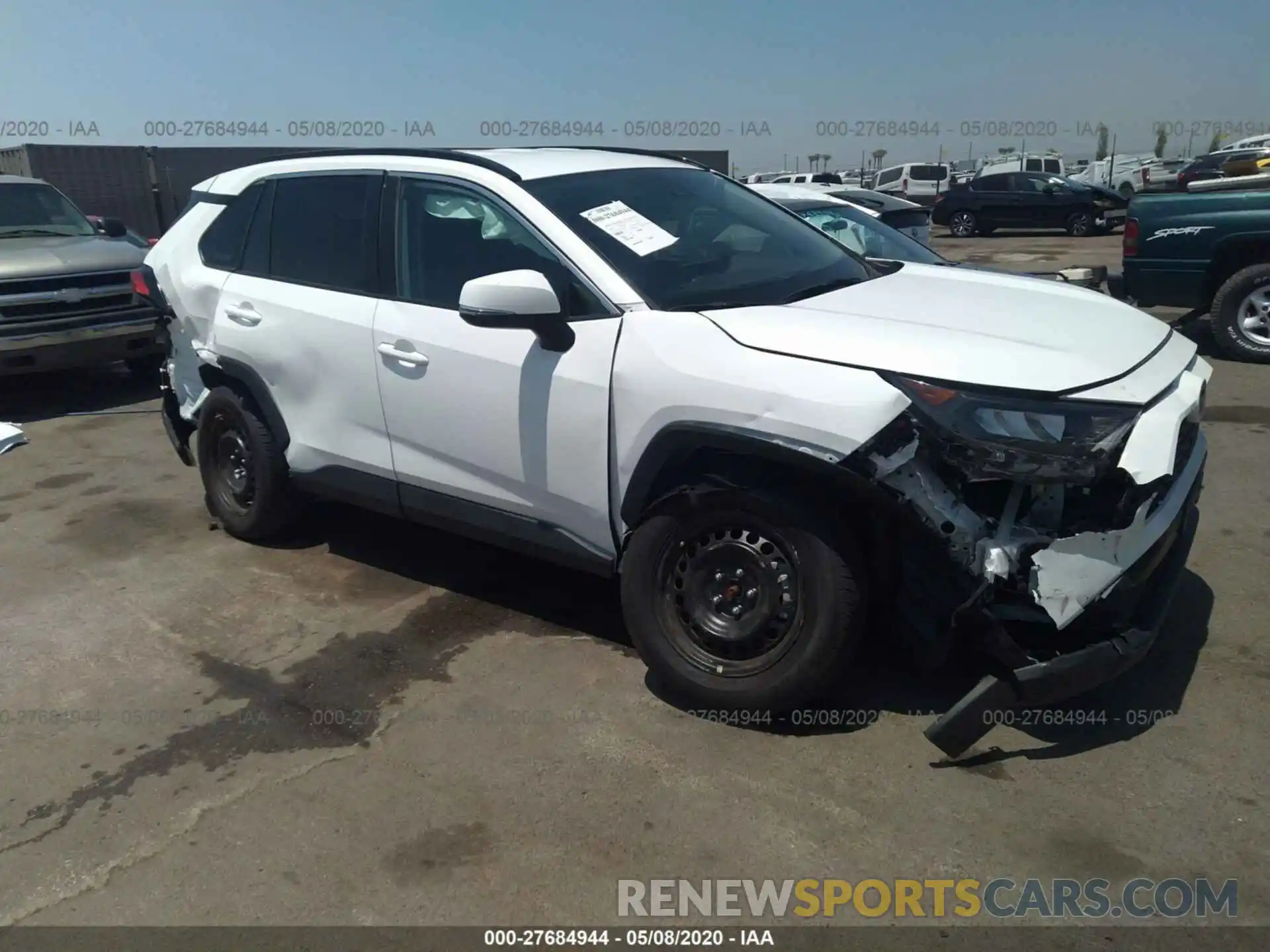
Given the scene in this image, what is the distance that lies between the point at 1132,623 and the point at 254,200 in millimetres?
4266

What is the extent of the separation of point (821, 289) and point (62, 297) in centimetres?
699

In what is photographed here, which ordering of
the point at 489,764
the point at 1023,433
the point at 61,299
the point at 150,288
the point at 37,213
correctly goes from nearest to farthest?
the point at 1023,433 < the point at 489,764 < the point at 150,288 < the point at 61,299 < the point at 37,213

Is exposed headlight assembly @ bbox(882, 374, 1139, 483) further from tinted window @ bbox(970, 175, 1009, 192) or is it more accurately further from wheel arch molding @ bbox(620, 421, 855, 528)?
tinted window @ bbox(970, 175, 1009, 192)

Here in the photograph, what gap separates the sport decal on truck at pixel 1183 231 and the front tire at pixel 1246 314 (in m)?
0.49

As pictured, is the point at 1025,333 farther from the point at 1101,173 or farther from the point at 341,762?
the point at 1101,173

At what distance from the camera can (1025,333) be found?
10.7 feet

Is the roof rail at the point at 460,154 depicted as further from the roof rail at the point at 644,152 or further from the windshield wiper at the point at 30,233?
the windshield wiper at the point at 30,233

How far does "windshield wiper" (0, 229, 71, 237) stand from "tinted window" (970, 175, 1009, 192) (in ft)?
71.6

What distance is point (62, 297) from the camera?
27.2 ft

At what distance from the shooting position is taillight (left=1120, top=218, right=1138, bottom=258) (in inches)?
345

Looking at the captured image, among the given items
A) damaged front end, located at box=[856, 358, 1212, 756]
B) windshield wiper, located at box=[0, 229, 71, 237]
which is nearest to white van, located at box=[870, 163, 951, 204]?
windshield wiper, located at box=[0, 229, 71, 237]

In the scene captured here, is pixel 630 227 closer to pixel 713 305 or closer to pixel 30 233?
pixel 713 305

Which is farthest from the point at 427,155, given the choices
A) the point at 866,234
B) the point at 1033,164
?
the point at 1033,164

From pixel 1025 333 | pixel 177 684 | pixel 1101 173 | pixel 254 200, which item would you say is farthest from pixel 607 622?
pixel 1101 173
